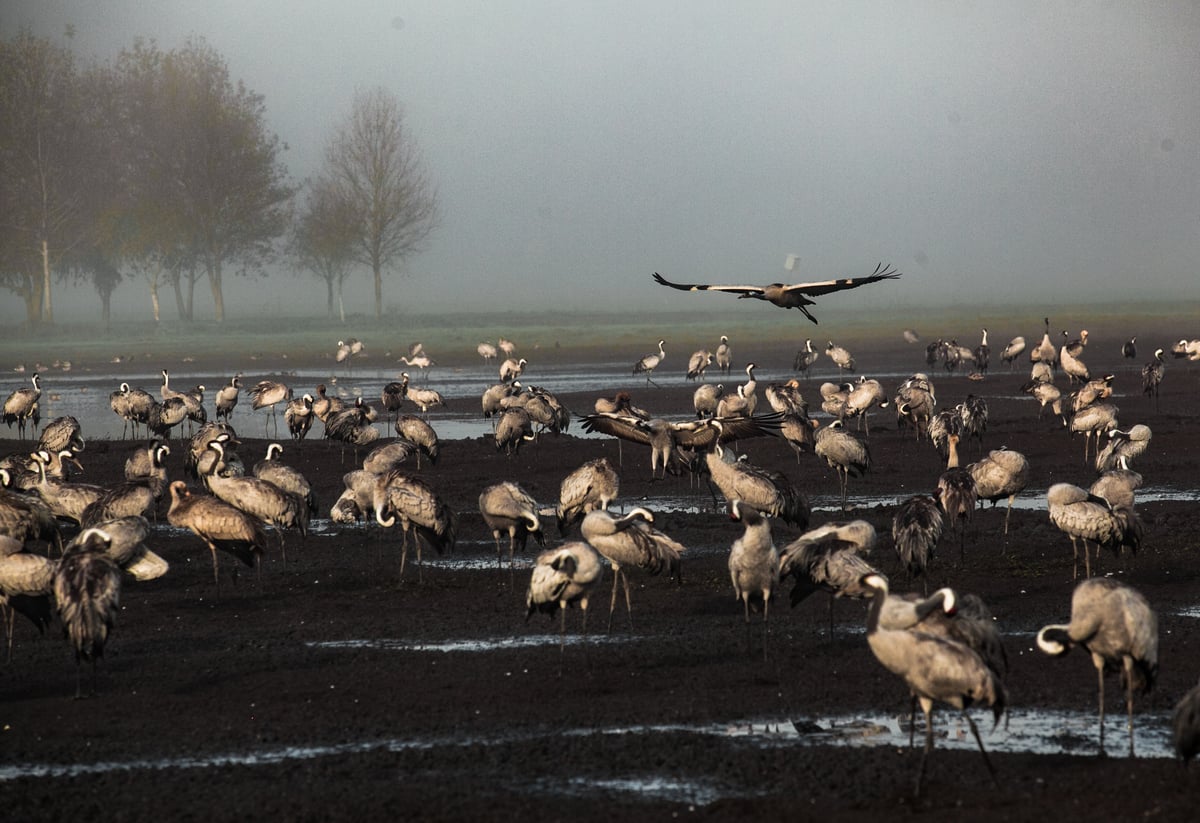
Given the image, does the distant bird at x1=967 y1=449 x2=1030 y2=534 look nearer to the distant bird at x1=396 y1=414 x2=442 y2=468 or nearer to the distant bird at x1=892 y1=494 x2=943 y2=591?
the distant bird at x1=892 y1=494 x2=943 y2=591

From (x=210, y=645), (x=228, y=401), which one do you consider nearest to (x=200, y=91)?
(x=228, y=401)

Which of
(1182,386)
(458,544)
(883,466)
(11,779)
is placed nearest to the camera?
(11,779)

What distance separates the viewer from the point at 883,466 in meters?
23.3

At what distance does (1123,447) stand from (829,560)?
11.2 m

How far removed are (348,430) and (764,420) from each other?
30.3ft

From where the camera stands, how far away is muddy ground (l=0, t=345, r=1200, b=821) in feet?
26.5

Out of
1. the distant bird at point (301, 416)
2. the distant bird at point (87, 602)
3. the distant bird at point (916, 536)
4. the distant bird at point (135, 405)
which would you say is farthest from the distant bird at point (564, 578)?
the distant bird at point (135, 405)

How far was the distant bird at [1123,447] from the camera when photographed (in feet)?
65.4

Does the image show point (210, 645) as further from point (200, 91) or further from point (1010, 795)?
point (200, 91)

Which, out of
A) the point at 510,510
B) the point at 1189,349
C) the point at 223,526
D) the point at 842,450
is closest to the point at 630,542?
the point at 510,510

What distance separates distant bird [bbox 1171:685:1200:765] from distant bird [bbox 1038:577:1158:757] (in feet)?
3.33

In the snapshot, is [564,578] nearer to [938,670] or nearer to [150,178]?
[938,670]

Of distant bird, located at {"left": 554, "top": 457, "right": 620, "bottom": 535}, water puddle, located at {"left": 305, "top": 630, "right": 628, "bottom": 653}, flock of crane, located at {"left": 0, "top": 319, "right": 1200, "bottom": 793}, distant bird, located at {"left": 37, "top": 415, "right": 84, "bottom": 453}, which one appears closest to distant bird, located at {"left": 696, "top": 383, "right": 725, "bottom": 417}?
flock of crane, located at {"left": 0, "top": 319, "right": 1200, "bottom": 793}

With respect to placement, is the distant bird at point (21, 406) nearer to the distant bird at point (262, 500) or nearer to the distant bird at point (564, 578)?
the distant bird at point (262, 500)
